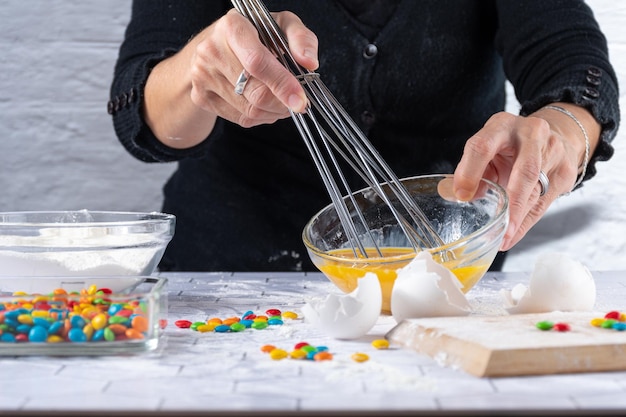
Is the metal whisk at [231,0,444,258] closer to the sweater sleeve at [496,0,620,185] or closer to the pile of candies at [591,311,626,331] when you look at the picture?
the pile of candies at [591,311,626,331]

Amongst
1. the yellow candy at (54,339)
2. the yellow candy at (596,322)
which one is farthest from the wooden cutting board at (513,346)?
the yellow candy at (54,339)

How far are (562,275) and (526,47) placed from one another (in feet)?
1.40

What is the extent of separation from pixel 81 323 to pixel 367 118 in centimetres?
57

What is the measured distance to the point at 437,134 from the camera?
41.6 inches

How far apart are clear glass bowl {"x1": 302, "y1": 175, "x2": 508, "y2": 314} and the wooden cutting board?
0.26 ft

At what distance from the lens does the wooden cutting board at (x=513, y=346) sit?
0.47 m

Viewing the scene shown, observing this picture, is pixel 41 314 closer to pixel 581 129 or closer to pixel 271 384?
pixel 271 384

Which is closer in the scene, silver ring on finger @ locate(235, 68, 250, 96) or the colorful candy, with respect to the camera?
the colorful candy

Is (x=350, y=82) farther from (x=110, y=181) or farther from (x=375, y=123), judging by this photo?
(x=110, y=181)

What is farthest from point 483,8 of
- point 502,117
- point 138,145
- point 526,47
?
point 138,145

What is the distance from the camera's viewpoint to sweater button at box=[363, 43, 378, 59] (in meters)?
0.98

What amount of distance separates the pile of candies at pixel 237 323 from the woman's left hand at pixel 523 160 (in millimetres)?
192

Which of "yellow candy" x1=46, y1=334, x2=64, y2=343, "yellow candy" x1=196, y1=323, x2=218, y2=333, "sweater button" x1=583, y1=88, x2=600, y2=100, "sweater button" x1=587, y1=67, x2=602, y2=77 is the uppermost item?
"sweater button" x1=587, y1=67, x2=602, y2=77

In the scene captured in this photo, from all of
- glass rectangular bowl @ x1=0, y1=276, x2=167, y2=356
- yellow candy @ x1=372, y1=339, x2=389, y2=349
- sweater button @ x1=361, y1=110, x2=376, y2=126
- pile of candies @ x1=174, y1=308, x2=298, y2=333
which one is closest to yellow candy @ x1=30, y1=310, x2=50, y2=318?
glass rectangular bowl @ x1=0, y1=276, x2=167, y2=356
